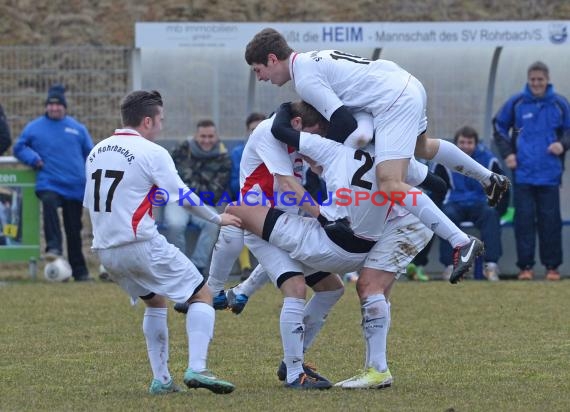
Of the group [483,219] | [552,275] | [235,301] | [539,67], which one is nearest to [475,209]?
[483,219]

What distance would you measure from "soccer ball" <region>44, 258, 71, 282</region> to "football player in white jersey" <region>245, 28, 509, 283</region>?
286 inches

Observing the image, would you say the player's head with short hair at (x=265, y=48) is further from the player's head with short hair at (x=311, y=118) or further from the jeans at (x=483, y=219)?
the jeans at (x=483, y=219)

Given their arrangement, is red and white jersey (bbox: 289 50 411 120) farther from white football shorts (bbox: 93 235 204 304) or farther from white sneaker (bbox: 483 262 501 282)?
white sneaker (bbox: 483 262 501 282)

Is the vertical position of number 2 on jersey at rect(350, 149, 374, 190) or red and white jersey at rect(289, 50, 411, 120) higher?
red and white jersey at rect(289, 50, 411, 120)

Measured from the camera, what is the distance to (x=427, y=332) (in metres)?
10.6

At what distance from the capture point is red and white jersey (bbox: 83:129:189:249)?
23.9ft

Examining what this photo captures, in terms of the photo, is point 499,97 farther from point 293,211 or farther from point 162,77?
point 293,211

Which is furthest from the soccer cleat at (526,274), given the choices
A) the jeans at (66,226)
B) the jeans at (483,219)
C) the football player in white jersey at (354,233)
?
the football player in white jersey at (354,233)

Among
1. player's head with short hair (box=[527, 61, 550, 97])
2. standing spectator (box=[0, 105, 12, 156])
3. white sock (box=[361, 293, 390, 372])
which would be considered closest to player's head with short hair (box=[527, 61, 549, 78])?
player's head with short hair (box=[527, 61, 550, 97])

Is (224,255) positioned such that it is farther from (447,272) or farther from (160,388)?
(447,272)

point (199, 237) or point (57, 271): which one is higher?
point (199, 237)

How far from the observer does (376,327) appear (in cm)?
782

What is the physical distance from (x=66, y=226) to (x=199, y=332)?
26.7 ft

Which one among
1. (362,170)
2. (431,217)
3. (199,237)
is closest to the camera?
(362,170)
